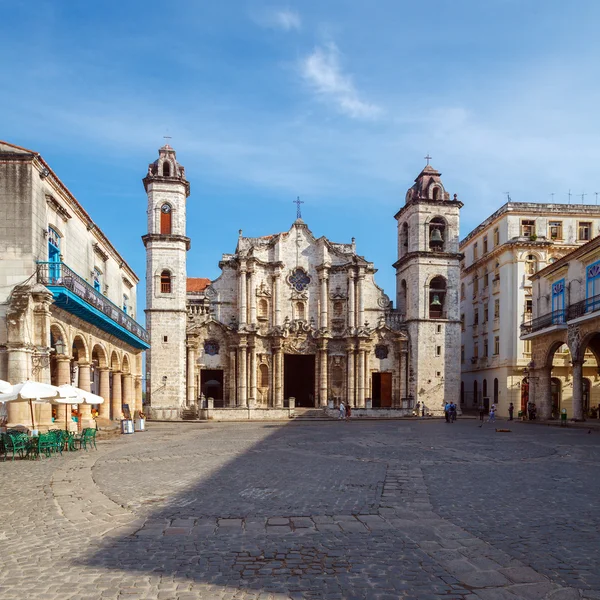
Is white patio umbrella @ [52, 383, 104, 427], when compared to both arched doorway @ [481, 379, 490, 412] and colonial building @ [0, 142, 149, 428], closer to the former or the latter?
colonial building @ [0, 142, 149, 428]

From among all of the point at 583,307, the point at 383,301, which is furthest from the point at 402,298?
the point at 583,307

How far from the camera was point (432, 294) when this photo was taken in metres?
46.9

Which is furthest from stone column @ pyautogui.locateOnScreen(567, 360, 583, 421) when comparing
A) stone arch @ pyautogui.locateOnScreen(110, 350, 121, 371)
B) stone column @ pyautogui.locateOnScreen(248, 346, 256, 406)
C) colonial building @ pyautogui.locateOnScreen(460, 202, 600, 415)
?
stone arch @ pyautogui.locateOnScreen(110, 350, 121, 371)

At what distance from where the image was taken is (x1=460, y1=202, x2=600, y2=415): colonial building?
4291cm

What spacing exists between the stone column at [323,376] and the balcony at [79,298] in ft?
64.0

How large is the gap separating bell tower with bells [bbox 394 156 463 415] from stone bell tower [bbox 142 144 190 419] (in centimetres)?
1741

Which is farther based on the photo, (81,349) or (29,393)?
(81,349)

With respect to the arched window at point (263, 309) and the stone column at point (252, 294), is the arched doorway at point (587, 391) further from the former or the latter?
the stone column at point (252, 294)

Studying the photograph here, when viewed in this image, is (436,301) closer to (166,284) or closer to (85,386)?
(166,284)

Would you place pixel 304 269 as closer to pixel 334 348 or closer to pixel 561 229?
pixel 334 348

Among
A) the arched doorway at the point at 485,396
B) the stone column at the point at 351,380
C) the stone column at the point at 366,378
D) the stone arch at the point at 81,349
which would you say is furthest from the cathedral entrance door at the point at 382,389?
the stone arch at the point at 81,349

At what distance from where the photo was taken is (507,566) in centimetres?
632

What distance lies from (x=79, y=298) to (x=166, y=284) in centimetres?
2221

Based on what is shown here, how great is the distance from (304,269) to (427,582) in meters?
42.3
